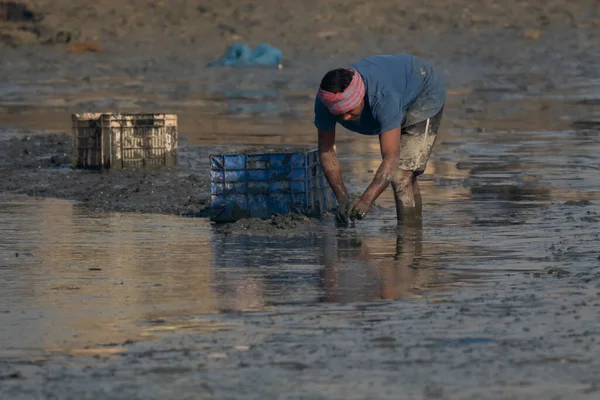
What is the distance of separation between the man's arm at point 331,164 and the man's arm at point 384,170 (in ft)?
0.75

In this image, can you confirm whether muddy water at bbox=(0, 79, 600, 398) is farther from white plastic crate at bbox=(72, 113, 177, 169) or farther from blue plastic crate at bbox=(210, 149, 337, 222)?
white plastic crate at bbox=(72, 113, 177, 169)

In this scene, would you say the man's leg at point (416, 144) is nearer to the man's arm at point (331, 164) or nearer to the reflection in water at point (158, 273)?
the reflection in water at point (158, 273)

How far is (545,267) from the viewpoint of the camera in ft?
29.5

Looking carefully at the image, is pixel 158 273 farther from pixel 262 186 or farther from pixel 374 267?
pixel 262 186

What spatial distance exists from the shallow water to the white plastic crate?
1.91 metres

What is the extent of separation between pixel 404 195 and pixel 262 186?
1135mm

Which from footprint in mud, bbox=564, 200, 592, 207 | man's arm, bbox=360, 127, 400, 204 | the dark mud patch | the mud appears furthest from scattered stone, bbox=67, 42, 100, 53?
man's arm, bbox=360, 127, 400, 204

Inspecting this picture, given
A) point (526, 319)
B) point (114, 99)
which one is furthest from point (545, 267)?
point (114, 99)

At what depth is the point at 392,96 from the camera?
9820 millimetres

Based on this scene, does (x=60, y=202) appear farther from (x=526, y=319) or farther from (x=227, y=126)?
(x=227, y=126)

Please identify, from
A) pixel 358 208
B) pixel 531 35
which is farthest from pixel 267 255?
pixel 531 35

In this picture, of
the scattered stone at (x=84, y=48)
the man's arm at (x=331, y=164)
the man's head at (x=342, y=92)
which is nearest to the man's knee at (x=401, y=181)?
the man's arm at (x=331, y=164)

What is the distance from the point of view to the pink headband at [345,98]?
9.43 metres

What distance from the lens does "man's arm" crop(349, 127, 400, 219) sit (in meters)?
9.88
